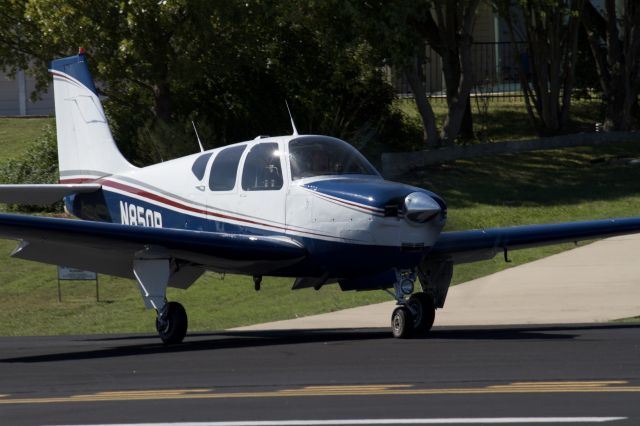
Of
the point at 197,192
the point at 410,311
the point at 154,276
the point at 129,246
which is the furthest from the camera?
the point at 197,192

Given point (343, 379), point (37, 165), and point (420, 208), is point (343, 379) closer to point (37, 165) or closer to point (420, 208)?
point (420, 208)

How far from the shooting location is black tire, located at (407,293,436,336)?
48.2 feet

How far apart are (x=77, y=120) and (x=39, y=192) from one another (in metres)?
2.09

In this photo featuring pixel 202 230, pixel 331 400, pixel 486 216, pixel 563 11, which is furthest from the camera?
pixel 563 11

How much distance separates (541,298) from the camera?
19.8 meters

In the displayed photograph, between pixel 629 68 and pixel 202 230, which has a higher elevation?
pixel 629 68

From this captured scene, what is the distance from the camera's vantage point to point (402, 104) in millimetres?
38531

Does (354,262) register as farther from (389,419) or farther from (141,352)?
(389,419)

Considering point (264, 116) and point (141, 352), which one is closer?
point (141, 352)

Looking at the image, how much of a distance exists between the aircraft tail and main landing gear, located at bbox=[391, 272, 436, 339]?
5780 mm

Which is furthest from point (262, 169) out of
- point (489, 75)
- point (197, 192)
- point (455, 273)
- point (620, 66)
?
point (489, 75)

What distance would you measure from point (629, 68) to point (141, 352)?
22.9 m

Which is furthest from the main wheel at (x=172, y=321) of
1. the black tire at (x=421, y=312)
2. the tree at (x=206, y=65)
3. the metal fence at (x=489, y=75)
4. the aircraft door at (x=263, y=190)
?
the metal fence at (x=489, y=75)

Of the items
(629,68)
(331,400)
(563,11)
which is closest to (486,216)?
(563,11)
